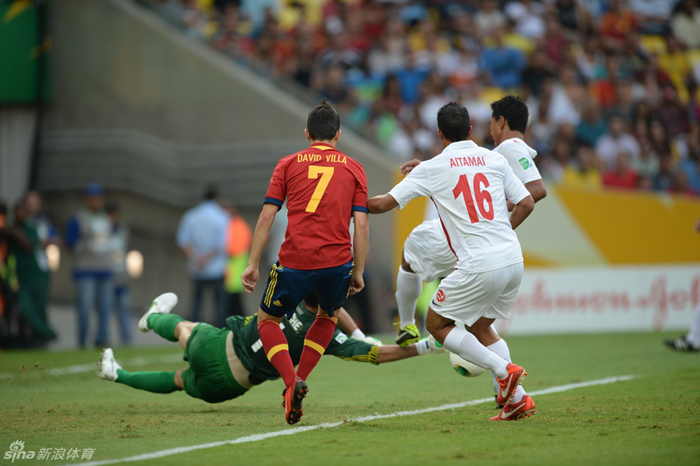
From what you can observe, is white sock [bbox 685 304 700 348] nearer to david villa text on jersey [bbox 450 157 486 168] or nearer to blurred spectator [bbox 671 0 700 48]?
david villa text on jersey [bbox 450 157 486 168]

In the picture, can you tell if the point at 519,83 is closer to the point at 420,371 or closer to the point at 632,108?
the point at 632,108

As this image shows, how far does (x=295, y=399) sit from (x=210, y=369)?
1.06 metres

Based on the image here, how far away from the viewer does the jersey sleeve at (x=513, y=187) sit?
5794mm

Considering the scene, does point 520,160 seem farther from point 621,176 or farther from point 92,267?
point 621,176

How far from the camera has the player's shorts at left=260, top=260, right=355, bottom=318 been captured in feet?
18.3

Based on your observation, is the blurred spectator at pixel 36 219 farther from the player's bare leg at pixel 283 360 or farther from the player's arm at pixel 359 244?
the player's arm at pixel 359 244

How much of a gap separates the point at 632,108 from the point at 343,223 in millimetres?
13295

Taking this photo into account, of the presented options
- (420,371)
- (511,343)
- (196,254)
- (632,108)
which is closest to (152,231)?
(196,254)

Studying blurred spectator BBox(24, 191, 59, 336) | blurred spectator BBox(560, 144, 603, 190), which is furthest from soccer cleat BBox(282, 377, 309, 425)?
blurred spectator BBox(560, 144, 603, 190)

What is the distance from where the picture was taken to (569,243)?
15570 millimetres

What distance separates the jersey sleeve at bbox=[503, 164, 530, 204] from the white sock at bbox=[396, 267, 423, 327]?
1387mm

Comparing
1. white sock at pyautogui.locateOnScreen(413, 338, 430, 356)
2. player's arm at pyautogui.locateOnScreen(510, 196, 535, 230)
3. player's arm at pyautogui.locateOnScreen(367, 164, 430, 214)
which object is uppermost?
player's arm at pyautogui.locateOnScreen(367, 164, 430, 214)

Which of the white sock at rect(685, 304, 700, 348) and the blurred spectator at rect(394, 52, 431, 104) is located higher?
the blurred spectator at rect(394, 52, 431, 104)

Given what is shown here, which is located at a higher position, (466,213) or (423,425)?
(466,213)
